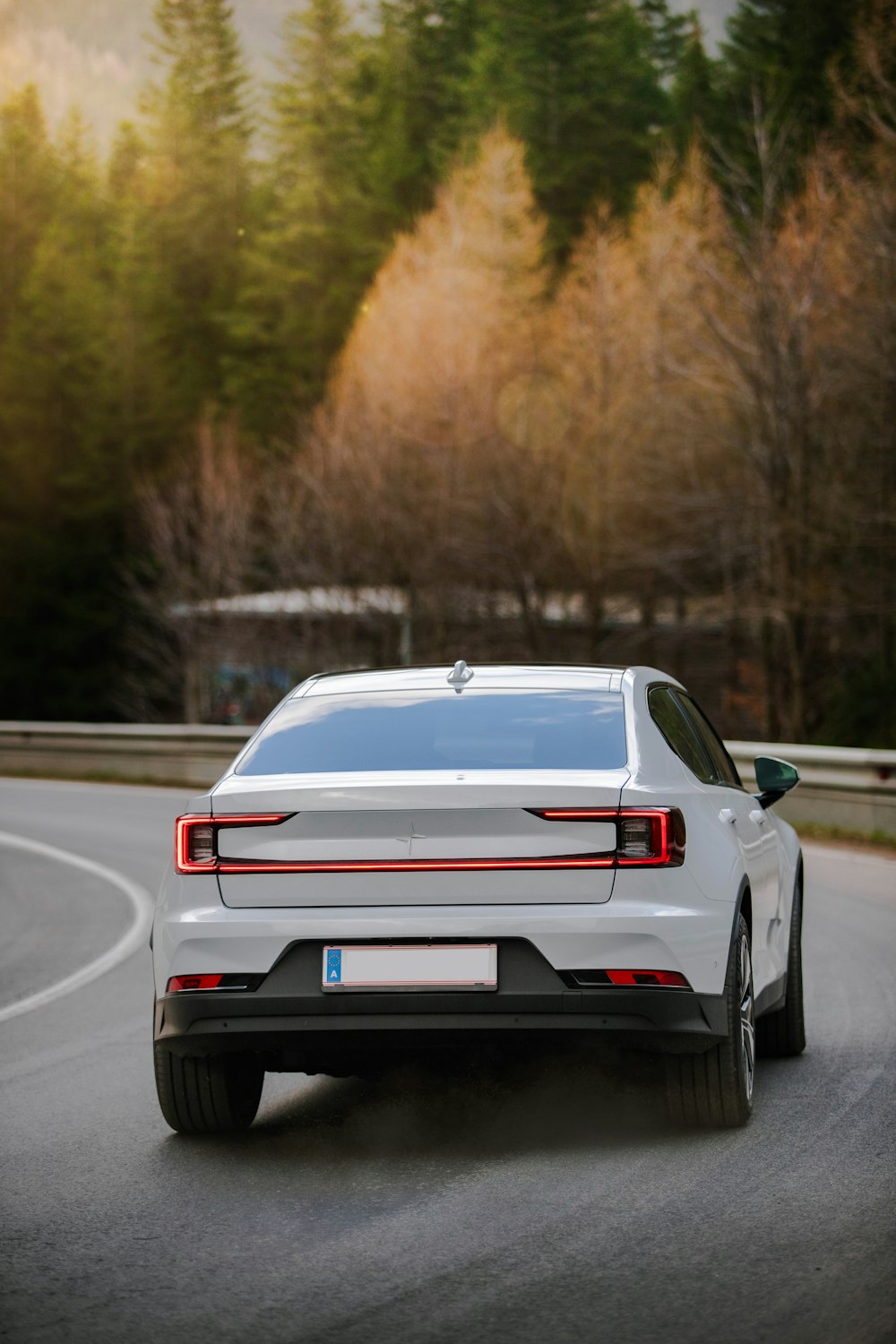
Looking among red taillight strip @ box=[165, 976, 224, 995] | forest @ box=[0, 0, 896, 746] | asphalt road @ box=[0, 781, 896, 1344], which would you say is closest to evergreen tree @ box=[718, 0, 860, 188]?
forest @ box=[0, 0, 896, 746]

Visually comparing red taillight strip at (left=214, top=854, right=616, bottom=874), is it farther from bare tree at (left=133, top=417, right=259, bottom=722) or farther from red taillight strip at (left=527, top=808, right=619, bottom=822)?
bare tree at (left=133, top=417, right=259, bottom=722)

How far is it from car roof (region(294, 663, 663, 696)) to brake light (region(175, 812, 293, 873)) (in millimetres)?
1002

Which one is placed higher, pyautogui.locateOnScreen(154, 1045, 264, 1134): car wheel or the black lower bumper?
the black lower bumper

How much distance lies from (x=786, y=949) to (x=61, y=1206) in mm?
3344

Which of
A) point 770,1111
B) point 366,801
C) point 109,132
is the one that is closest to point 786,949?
point 770,1111

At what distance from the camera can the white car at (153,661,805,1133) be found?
539 centimetres

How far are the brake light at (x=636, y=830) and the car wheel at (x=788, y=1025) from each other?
203cm

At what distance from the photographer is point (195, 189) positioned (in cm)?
7438

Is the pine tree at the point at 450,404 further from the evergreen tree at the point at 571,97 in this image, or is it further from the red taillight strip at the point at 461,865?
the red taillight strip at the point at 461,865

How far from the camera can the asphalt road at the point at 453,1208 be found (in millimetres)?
4117

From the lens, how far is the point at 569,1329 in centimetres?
400

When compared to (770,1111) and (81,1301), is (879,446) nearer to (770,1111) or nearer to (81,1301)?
(770,1111)

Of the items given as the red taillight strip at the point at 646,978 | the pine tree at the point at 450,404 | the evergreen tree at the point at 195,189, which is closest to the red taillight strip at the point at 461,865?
the red taillight strip at the point at 646,978

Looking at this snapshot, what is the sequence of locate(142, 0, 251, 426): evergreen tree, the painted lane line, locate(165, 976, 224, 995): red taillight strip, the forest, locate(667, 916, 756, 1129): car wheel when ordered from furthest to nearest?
locate(142, 0, 251, 426): evergreen tree
the forest
the painted lane line
locate(667, 916, 756, 1129): car wheel
locate(165, 976, 224, 995): red taillight strip
